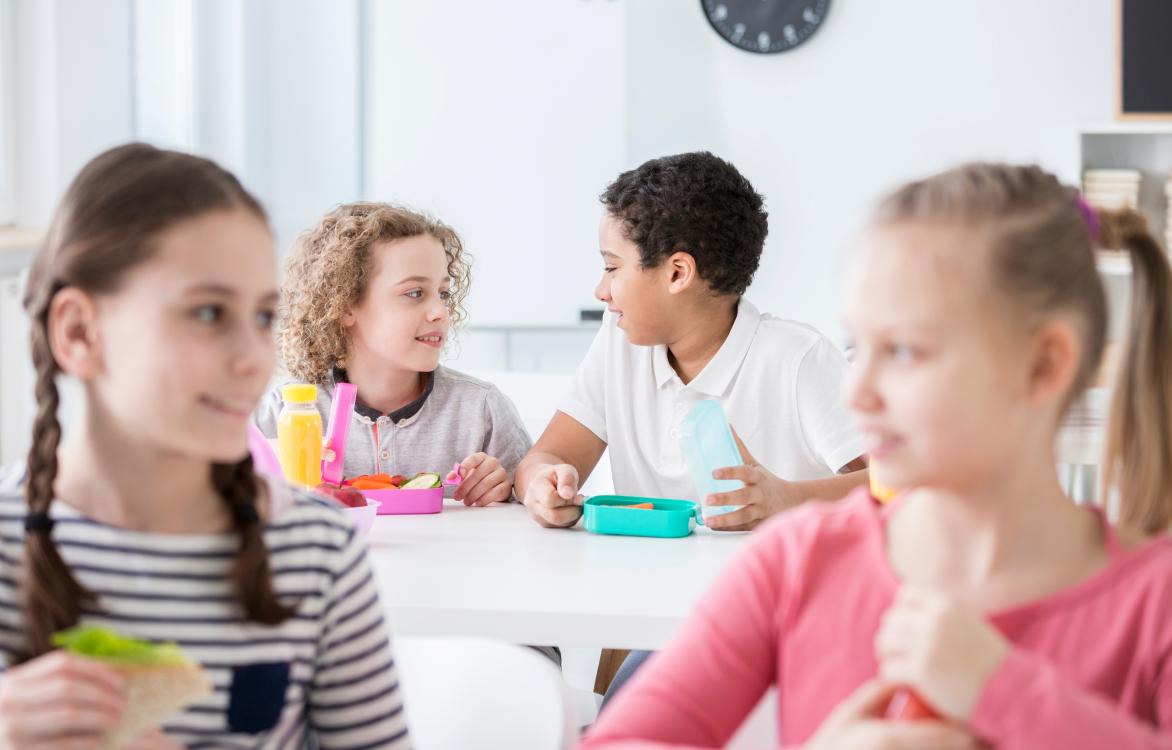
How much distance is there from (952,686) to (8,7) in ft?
9.15

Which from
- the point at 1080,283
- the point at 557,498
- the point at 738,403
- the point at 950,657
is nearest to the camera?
the point at 950,657

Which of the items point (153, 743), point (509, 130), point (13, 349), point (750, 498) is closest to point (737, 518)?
point (750, 498)

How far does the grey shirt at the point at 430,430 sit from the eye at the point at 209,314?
119 cm

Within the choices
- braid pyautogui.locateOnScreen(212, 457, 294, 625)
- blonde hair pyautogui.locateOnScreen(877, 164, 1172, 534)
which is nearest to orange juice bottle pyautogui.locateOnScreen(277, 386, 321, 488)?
braid pyautogui.locateOnScreen(212, 457, 294, 625)

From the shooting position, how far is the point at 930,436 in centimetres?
85

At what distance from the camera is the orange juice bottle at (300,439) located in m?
1.80

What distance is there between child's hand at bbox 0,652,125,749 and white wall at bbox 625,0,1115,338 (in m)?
3.60

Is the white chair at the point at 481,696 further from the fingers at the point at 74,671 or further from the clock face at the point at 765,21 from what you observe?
the clock face at the point at 765,21

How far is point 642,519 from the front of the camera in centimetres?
176

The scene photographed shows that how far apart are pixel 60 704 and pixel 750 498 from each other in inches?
41.2

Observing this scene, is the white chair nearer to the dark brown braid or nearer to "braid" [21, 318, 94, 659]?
the dark brown braid

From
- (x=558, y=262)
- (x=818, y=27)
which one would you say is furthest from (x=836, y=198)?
(x=558, y=262)

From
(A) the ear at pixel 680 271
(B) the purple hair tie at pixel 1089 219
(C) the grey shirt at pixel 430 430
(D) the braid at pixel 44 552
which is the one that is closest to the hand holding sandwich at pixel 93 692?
(D) the braid at pixel 44 552

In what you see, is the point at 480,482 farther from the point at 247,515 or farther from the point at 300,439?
the point at 247,515
